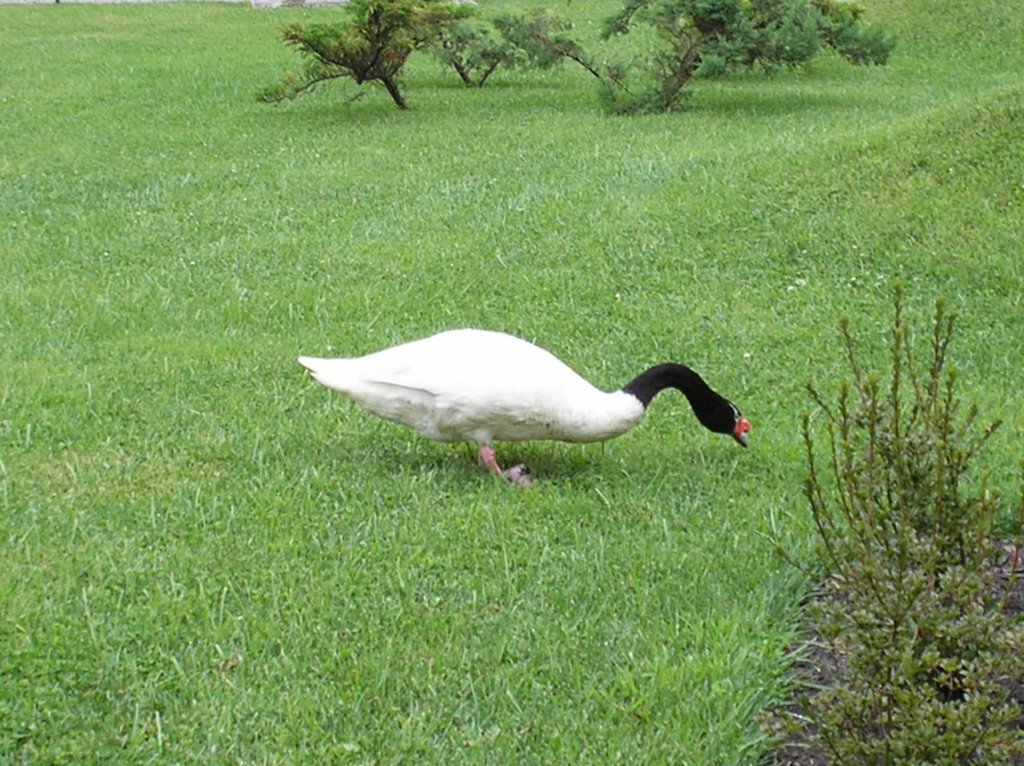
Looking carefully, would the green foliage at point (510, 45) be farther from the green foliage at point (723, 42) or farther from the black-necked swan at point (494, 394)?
the black-necked swan at point (494, 394)

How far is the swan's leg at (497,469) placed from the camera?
18.1ft

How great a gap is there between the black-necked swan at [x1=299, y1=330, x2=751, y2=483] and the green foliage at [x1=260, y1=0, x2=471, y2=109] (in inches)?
338

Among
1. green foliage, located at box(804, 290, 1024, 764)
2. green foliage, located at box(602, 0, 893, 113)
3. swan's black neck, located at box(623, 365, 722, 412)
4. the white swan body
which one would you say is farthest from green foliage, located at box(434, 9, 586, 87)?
green foliage, located at box(804, 290, 1024, 764)

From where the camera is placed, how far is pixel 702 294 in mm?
7934

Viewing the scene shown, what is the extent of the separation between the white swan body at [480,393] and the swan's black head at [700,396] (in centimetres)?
13

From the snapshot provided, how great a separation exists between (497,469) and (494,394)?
16.0 inches

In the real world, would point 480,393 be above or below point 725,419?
above

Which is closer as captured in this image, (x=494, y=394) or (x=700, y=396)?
(x=494, y=394)

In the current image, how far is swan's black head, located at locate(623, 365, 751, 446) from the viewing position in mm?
5547

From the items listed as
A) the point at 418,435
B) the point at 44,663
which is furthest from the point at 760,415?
the point at 44,663

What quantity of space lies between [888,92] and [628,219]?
6.45 meters

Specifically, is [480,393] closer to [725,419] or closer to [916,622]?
[725,419]

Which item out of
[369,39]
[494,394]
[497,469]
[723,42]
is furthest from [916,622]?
[369,39]

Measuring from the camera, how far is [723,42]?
13820 millimetres
